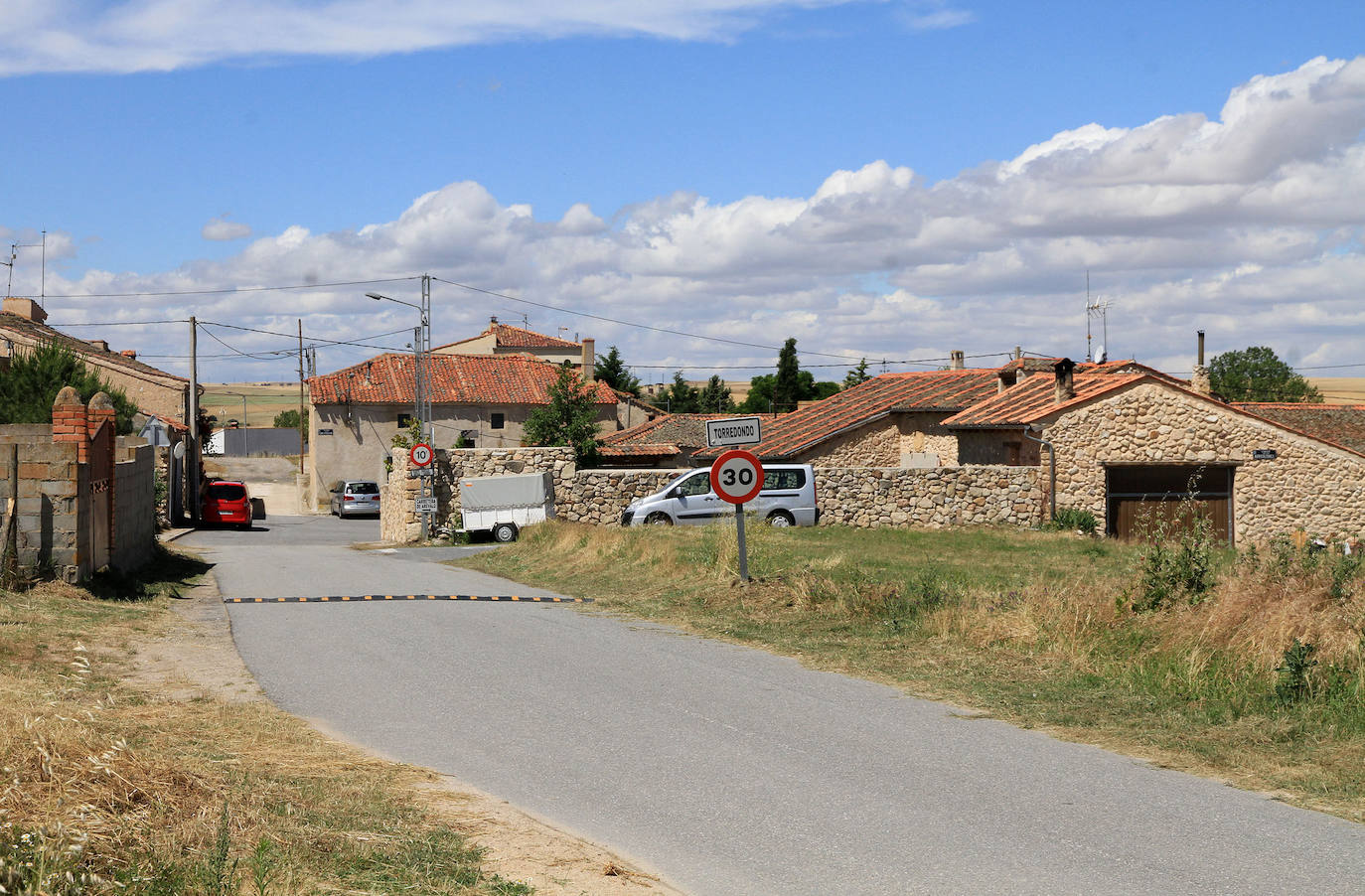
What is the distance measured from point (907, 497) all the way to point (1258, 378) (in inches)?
2242

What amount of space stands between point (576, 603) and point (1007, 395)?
24388mm

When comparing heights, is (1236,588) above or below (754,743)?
above

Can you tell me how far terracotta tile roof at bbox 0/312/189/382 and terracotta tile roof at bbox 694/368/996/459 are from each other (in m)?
31.5

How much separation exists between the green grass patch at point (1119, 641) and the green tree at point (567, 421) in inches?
1158

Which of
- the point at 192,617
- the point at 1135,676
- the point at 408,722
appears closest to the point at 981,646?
the point at 1135,676

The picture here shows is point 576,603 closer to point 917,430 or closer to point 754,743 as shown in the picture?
point 754,743

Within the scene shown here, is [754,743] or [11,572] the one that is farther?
[11,572]

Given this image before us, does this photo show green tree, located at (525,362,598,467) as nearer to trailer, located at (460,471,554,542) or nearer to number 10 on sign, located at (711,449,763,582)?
trailer, located at (460,471,554,542)

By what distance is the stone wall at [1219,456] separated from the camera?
110 feet

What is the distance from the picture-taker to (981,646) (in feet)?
39.2

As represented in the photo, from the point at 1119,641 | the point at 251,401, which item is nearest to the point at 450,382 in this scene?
the point at 1119,641

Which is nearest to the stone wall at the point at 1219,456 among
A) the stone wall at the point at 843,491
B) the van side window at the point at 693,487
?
the stone wall at the point at 843,491

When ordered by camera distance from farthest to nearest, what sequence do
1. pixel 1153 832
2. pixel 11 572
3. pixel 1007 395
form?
pixel 1007 395 → pixel 11 572 → pixel 1153 832

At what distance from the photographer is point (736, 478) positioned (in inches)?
647
